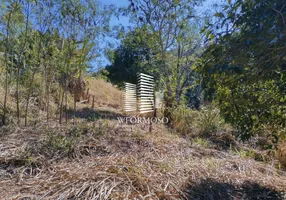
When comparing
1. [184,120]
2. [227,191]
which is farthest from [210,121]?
[227,191]

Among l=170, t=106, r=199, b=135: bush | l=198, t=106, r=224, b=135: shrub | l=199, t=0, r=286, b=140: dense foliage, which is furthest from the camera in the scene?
l=170, t=106, r=199, b=135: bush

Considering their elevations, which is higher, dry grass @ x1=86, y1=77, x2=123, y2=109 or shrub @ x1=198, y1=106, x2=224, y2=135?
dry grass @ x1=86, y1=77, x2=123, y2=109

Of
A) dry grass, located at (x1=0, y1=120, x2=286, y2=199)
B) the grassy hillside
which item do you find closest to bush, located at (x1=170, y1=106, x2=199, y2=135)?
the grassy hillside

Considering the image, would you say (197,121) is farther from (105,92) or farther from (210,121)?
(105,92)

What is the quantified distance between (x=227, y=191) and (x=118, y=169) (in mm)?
1010

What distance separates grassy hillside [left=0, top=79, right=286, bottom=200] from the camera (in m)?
1.79

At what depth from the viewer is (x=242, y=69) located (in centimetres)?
133

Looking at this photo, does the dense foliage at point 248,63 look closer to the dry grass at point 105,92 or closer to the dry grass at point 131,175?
the dry grass at point 131,175

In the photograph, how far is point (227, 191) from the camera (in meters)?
1.92

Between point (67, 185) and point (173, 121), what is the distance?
3526mm

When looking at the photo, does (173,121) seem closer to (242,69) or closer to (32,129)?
(32,129)

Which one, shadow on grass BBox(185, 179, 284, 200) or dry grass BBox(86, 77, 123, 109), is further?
dry grass BBox(86, 77, 123, 109)

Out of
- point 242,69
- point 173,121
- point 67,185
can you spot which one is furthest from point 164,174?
point 173,121

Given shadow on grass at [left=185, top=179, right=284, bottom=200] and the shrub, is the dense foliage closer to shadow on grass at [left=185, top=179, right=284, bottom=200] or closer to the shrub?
shadow on grass at [left=185, top=179, right=284, bottom=200]
